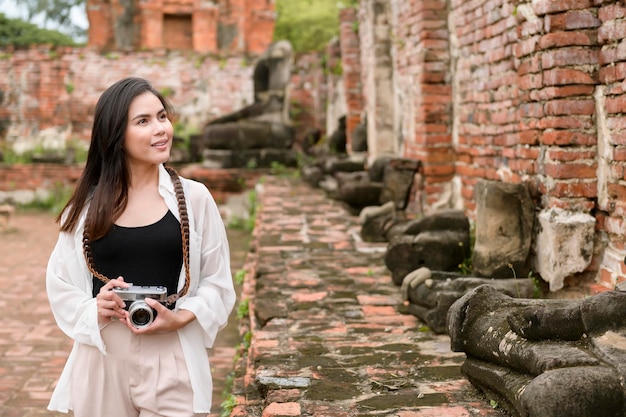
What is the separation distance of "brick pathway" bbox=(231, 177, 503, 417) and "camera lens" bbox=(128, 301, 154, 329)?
30.5 inches

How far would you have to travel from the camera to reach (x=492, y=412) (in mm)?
2592

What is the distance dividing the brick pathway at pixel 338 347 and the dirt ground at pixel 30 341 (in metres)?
0.82

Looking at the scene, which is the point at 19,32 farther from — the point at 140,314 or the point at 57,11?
the point at 140,314

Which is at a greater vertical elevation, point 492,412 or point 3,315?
point 492,412

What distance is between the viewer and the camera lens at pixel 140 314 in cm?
204

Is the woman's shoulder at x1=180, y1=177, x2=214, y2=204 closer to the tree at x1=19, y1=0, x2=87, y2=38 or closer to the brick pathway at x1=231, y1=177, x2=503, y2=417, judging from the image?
the brick pathway at x1=231, y1=177, x2=503, y2=417

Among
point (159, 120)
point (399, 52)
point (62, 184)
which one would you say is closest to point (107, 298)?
point (159, 120)

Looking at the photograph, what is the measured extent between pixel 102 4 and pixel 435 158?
20.3m

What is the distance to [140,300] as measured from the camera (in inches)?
81.4

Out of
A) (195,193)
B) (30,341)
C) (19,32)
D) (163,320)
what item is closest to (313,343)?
(195,193)

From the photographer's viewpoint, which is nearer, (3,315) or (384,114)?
(3,315)

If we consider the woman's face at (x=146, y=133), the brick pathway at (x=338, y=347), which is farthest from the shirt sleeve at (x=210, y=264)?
the brick pathway at (x=338, y=347)

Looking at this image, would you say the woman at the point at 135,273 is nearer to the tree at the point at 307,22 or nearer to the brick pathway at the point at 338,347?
the brick pathway at the point at 338,347

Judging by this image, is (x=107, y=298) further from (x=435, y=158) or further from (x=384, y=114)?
(x=384, y=114)
